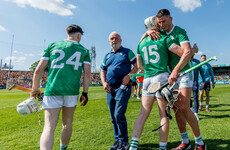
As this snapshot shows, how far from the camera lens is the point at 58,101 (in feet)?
7.50

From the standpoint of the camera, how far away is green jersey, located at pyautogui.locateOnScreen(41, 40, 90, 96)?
7.47ft

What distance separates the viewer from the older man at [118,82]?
298 centimetres

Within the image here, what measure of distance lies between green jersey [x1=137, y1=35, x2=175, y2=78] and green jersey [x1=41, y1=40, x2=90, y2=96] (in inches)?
44.0

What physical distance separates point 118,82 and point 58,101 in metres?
1.29

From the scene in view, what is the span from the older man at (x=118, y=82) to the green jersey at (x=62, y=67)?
0.98 metres

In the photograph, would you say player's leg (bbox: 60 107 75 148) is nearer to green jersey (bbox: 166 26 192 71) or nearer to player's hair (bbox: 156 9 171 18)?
green jersey (bbox: 166 26 192 71)

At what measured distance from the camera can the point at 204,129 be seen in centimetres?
396

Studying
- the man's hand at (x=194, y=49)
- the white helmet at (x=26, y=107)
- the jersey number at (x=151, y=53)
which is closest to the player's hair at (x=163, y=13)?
the jersey number at (x=151, y=53)

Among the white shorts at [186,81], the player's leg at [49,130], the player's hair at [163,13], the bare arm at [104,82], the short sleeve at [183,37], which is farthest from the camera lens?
A: the bare arm at [104,82]

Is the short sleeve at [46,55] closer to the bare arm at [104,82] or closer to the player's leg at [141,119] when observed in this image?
the bare arm at [104,82]

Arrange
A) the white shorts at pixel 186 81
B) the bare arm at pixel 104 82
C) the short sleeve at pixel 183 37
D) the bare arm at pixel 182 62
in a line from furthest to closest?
the bare arm at pixel 104 82 < the white shorts at pixel 186 81 < the short sleeve at pixel 183 37 < the bare arm at pixel 182 62

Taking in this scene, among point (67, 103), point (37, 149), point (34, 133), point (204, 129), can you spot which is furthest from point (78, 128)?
point (204, 129)

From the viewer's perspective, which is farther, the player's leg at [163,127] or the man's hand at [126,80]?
the man's hand at [126,80]

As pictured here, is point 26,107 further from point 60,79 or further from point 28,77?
point 28,77
